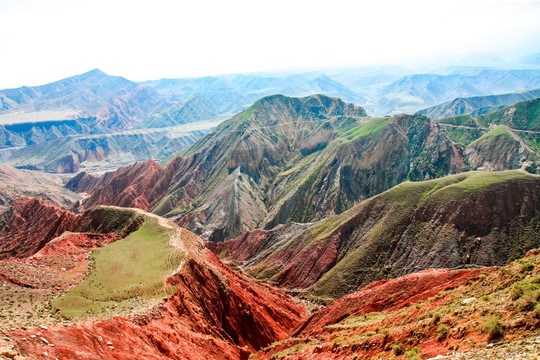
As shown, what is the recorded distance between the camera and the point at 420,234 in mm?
68750

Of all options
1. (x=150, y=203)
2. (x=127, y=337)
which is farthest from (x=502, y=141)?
(x=150, y=203)

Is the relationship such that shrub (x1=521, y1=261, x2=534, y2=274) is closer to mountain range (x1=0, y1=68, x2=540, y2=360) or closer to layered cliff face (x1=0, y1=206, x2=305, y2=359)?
mountain range (x1=0, y1=68, x2=540, y2=360)

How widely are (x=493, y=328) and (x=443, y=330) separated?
3823mm

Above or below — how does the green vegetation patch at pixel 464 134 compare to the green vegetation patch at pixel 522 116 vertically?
below

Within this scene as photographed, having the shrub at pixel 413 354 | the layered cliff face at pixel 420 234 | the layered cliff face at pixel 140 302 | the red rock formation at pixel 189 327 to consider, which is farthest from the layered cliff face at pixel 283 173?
the shrub at pixel 413 354

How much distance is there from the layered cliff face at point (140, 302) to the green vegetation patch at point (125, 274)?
12 centimetres

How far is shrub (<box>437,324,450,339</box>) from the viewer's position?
1973 cm

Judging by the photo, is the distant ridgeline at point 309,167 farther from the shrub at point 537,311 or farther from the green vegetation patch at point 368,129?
the shrub at point 537,311

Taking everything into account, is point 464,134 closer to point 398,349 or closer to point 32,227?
point 398,349

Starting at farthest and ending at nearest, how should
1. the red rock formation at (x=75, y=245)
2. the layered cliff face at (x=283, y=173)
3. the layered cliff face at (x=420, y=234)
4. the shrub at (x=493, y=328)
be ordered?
1. the layered cliff face at (x=283, y=173)
2. the layered cliff face at (x=420, y=234)
3. the red rock formation at (x=75, y=245)
4. the shrub at (x=493, y=328)

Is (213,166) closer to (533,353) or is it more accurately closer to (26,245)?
(26,245)

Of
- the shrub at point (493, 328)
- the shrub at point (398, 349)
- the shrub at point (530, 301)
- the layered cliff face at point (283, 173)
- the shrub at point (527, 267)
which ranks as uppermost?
the shrub at point (530, 301)

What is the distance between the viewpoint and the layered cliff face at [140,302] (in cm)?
2650

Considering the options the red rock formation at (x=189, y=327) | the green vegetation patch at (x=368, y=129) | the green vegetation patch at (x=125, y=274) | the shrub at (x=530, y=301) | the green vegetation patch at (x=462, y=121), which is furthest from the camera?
the green vegetation patch at (x=462, y=121)
